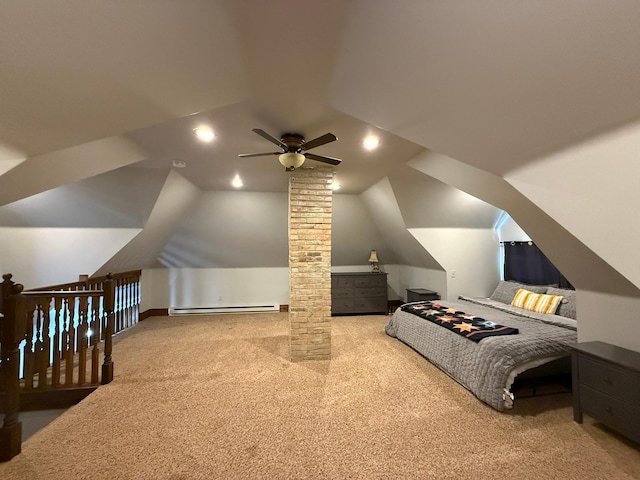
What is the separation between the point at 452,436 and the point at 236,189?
14.4 feet

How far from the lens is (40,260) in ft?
13.8

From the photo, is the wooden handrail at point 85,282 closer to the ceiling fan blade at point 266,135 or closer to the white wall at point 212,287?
the white wall at point 212,287

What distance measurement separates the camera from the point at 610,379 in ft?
6.41

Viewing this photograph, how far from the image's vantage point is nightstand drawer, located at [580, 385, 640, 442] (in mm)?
1828

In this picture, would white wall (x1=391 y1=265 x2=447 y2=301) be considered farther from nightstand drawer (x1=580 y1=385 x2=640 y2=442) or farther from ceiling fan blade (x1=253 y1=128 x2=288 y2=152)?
ceiling fan blade (x1=253 y1=128 x2=288 y2=152)

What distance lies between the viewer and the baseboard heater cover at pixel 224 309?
5969 mm

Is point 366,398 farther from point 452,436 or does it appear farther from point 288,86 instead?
point 288,86

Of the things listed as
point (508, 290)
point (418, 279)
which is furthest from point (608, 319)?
point (418, 279)

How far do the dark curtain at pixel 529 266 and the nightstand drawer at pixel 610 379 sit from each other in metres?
2.53

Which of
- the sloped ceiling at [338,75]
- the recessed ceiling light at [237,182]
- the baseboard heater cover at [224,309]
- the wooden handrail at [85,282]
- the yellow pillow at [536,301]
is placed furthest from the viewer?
the baseboard heater cover at [224,309]

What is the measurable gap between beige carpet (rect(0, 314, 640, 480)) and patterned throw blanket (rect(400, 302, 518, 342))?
0.54 metres

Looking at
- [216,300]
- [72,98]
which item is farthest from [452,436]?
[216,300]

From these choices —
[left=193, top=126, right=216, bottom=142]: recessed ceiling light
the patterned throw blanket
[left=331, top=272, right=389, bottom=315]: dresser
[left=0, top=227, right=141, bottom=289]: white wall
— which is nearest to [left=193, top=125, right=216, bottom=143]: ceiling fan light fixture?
[left=193, top=126, right=216, bottom=142]: recessed ceiling light

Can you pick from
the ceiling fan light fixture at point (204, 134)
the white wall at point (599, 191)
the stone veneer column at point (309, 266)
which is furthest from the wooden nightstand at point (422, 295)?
the ceiling fan light fixture at point (204, 134)
